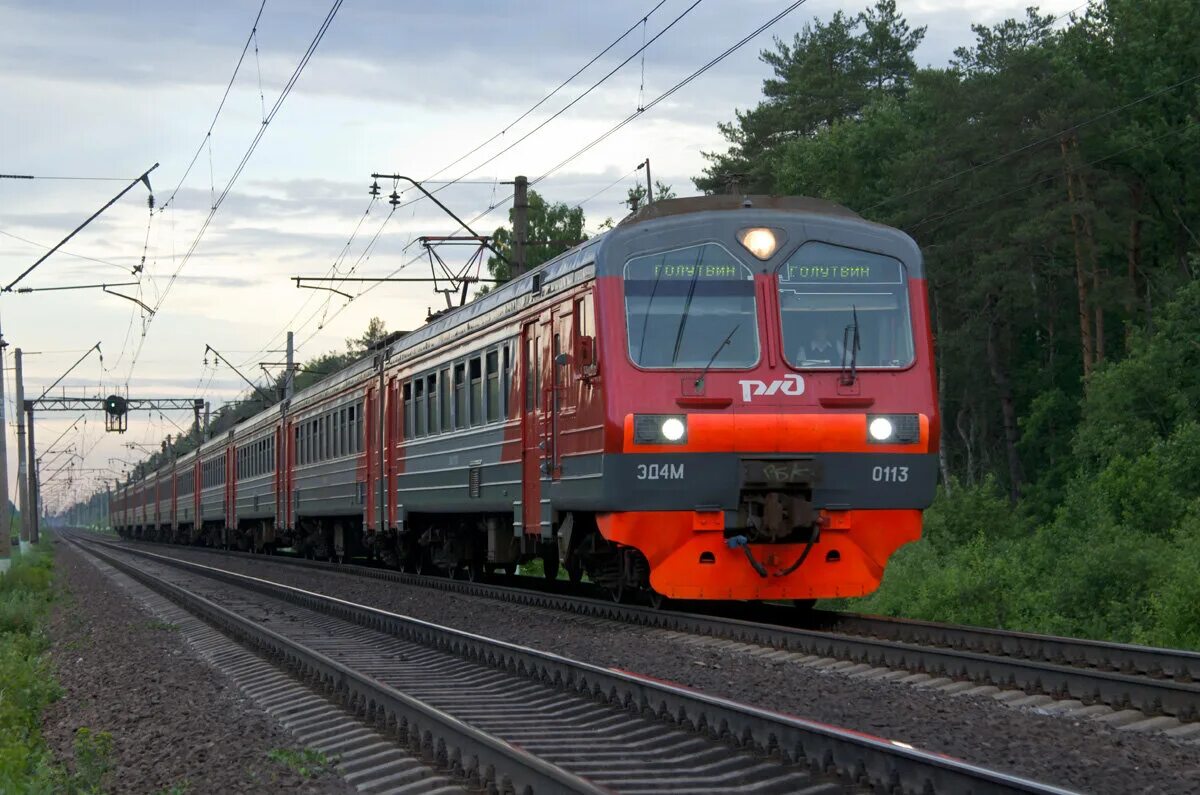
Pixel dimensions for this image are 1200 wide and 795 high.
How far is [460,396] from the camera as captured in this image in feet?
59.1

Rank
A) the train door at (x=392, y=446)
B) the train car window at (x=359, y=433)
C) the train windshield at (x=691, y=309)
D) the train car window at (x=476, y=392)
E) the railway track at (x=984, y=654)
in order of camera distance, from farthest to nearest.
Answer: the train car window at (x=359, y=433) < the train door at (x=392, y=446) < the train car window at (x=476, y=392) < the train windshield at (x=691, y=309) < the railway track at (x=984, y=654)

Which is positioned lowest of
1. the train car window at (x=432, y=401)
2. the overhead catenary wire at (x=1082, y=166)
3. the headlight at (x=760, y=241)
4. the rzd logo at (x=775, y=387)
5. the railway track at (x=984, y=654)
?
the railway track at (x=984, y=654)

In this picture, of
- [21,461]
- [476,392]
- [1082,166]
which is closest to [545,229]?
[21,461]

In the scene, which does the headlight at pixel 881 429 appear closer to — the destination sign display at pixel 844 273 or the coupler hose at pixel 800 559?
the coupler hose at pixel 800 559

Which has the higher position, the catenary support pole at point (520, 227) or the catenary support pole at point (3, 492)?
the catenary support pole at point (520, 227)

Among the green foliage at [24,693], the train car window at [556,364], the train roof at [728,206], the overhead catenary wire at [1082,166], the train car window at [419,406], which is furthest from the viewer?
the overhead catenary wire at [1082,166]

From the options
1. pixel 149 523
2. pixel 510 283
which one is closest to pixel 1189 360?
pixel 510 283

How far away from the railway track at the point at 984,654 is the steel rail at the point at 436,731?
10.1 ft

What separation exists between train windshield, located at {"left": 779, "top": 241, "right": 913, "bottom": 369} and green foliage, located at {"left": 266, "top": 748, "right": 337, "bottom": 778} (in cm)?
636

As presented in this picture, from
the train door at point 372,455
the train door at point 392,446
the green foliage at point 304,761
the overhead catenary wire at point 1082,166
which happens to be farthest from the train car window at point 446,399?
the overhead catenary wire at point 1082,166

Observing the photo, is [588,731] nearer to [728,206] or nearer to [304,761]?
[304,761]

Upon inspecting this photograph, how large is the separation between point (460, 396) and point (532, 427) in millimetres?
3164

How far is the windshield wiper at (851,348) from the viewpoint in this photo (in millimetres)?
12711

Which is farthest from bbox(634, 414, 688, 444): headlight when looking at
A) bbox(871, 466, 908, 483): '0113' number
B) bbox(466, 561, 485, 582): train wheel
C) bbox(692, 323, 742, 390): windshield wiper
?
bbox(466, 561, 485, 582): train wheel
